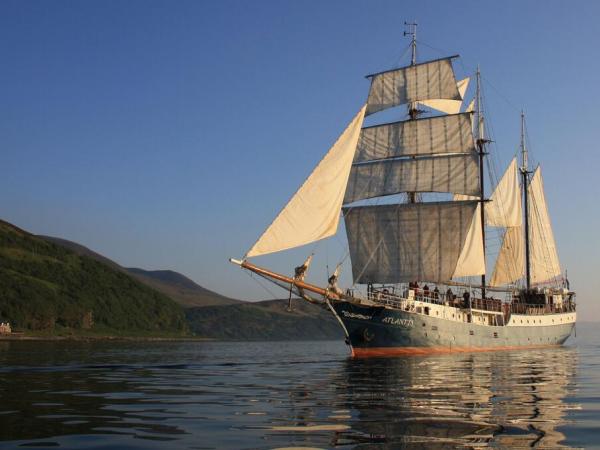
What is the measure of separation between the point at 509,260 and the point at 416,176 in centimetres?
2468

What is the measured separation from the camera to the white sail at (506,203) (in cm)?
9256

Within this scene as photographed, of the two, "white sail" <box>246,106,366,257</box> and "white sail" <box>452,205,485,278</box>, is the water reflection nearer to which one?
"white sail" <box>246,106,366,257</box>

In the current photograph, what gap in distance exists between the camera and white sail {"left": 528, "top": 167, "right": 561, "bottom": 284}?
9719cm

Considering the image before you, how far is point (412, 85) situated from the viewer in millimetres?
85812

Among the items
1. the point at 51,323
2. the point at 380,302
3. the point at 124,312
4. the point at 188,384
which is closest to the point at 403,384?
the point at 188,384

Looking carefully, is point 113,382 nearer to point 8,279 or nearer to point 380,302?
point 380,302

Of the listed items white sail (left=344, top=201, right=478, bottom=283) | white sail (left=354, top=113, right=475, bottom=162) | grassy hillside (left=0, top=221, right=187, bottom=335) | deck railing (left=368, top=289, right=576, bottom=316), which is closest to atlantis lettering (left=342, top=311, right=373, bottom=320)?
deck railing (left=368, top=289, right=576, bottom=316)

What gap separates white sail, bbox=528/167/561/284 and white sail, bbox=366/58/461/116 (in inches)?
977

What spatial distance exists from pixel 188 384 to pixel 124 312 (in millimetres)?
146299

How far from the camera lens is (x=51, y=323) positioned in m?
136

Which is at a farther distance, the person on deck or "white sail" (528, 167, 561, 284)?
"white sail" (528, 167, 561, 284)

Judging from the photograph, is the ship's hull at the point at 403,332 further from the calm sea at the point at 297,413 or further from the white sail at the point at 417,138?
the calm sea at the point at 297,413

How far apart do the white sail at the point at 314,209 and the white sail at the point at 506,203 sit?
1575 inches

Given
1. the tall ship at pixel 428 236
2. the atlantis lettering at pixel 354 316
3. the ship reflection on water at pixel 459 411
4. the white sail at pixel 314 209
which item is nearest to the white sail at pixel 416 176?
the tall ship at pixel 428 236
